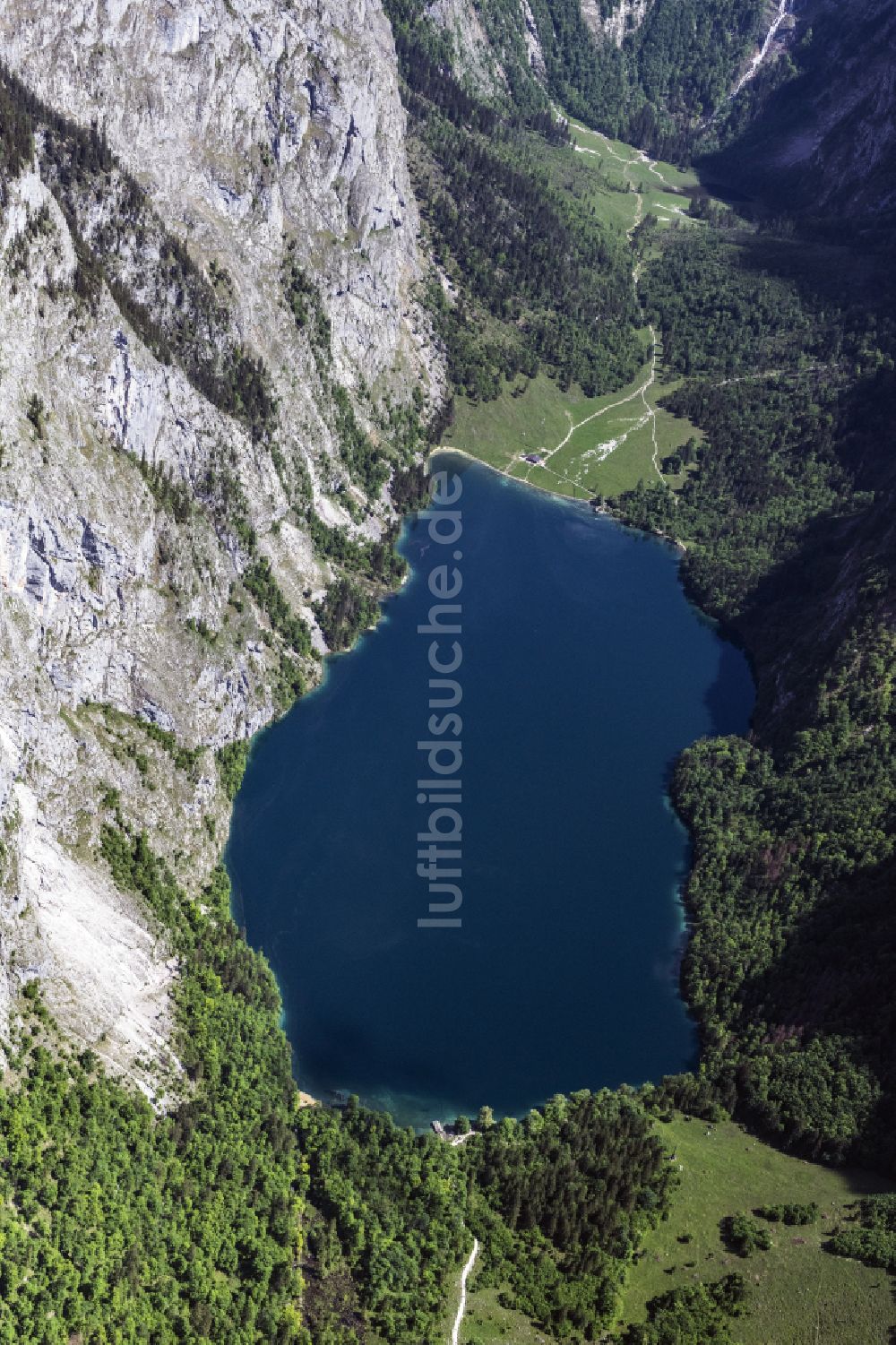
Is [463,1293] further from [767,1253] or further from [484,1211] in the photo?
[767,1253]

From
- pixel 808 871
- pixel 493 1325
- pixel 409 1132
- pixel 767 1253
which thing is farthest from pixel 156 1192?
pixel 808 871

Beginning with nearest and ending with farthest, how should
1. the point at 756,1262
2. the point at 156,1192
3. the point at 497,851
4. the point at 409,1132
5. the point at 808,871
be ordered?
the point at 156,1192 < the point at 756,1262 < the point at 409,1132 < the point at 808,871 < the point at 497,851

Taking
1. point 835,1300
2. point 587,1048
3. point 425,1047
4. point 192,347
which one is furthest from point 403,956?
point 192,347

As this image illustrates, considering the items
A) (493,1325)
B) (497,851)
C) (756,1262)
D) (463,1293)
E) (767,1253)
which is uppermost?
(497,851)

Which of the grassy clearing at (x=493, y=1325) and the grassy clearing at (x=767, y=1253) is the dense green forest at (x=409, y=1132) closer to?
the grassy clearing at (x=493, y=1325)

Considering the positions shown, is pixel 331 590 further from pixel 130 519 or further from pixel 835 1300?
pixel 835 1300

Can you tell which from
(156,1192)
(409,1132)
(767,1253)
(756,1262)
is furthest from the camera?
(409,1132)
